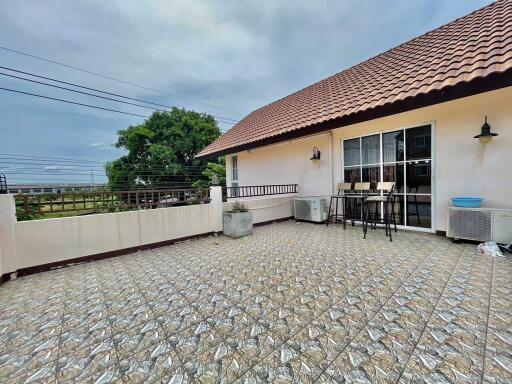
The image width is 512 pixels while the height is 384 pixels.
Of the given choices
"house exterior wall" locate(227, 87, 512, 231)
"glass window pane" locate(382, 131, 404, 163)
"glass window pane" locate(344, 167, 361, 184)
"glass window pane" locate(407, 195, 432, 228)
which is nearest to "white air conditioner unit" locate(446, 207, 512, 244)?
"house exterior wall" locate(227, 87, 512, 231)

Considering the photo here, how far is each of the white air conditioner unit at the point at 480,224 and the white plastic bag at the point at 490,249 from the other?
19cm

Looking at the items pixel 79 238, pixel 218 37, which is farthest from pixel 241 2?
pixel 79 238

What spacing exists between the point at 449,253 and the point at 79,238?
260 inches

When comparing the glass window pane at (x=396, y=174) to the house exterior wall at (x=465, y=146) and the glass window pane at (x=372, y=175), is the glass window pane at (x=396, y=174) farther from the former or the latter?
the house exterior wall at (x=465, y=146)

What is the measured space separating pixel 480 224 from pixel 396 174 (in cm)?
190

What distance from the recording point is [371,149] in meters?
5.80

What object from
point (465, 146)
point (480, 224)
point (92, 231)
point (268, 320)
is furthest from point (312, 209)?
point (92, 231)

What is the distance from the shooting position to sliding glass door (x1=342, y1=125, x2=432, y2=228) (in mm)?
4957

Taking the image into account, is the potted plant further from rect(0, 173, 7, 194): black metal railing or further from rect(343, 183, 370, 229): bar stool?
rect(0, 173, 7, 194): black metal railing

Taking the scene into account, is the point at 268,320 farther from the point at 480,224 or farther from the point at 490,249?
the point at 480,224

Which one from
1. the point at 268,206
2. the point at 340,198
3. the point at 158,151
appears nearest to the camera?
the point at 340,198

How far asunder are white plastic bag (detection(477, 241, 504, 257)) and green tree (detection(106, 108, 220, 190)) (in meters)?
15.9

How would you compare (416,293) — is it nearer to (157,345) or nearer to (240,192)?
(157,345)

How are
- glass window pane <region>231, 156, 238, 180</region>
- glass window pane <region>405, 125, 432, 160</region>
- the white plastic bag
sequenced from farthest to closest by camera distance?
1. glass window pane <region>231, 156, 238, 180</region>
2. glass window pane <region>405, 125, 432, 160</region>
3. the white plastic bag
